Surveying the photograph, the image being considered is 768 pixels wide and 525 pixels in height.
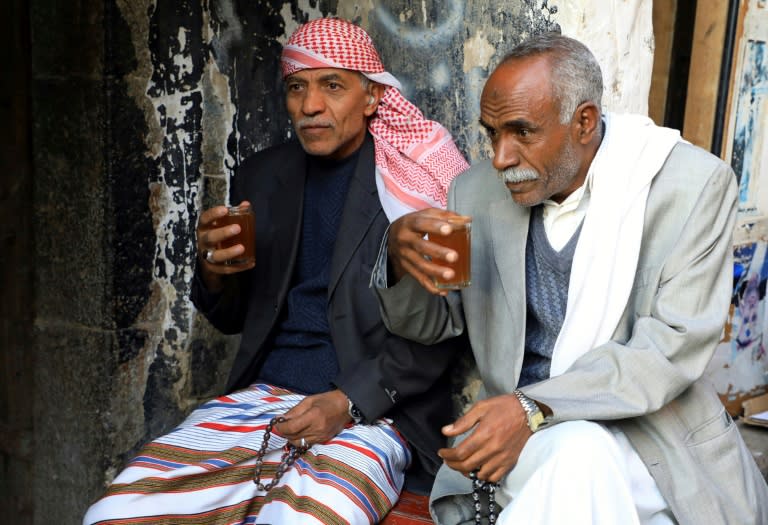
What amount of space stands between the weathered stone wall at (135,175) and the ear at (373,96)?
7.7 inches

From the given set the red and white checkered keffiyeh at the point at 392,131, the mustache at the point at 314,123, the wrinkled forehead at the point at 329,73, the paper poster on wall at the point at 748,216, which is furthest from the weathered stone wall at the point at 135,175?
the paper poster on wall at the point at 748,216

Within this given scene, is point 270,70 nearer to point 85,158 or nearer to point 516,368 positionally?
point 85,158

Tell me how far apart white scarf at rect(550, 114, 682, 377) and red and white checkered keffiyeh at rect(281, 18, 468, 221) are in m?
0.69

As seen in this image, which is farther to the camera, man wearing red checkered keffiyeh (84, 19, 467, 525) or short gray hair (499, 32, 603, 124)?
man wearing red checkered keffiyeh (84, 19, 467, 525)

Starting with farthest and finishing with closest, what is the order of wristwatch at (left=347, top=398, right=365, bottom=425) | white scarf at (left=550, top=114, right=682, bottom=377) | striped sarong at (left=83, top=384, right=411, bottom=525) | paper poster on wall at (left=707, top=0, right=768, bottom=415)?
paper poster on wall at (left=707, top=0, right=768, bottom=415), wristwatch at (left=347, top=398, right=365, bottom=425), striped sarong at (left=83, top=384, right=411, bottom=525), white scarf at (left=550, top=114, right=682, bottom=377)

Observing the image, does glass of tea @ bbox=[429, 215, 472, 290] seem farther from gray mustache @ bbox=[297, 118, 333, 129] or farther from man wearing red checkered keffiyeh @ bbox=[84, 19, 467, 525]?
gray mustache @ bbox=[297, 118, 333, 129]

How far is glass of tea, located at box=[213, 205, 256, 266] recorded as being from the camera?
287cm

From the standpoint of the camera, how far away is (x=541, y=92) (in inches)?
102

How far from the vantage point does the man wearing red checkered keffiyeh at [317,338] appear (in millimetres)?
2809

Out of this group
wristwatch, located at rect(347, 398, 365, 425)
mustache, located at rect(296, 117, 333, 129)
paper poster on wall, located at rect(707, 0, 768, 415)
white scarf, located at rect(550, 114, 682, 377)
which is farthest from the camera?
paper poster on wall, located at rect(707, 0, 768, 415)

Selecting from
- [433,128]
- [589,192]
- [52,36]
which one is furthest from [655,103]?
[52,36]

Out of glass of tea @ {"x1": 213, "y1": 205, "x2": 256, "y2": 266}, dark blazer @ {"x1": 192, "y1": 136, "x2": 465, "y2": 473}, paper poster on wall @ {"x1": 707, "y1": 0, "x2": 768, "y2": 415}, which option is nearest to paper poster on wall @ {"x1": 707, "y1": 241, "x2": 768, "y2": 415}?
paper poster on wall @ {"x1": 707, "y1": 0, "x2": 768, "y2": 415}

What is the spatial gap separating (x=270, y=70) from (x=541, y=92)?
5.32ft

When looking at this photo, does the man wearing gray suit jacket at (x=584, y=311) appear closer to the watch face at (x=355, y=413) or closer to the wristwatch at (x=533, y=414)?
the wristwatch at (x=533, y=414)
